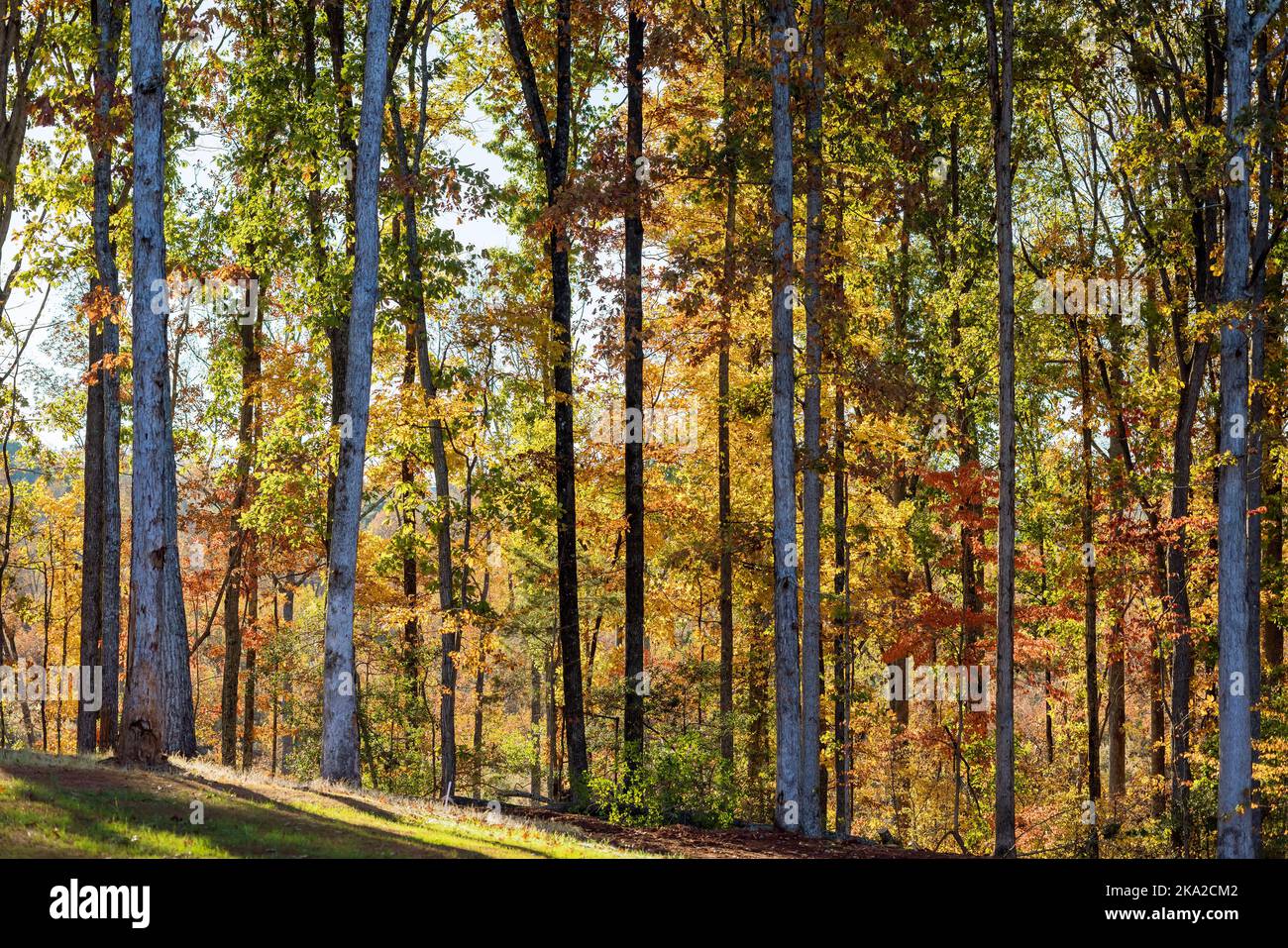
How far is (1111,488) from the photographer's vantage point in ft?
73.8

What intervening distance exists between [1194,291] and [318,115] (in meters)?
16.0

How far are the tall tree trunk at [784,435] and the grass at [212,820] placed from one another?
4.43 m

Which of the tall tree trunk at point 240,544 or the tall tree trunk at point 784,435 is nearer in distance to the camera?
the tall tree trunk at point 784,435

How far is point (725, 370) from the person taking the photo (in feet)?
82.7

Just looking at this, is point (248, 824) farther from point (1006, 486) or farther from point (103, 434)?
point (103, 434)

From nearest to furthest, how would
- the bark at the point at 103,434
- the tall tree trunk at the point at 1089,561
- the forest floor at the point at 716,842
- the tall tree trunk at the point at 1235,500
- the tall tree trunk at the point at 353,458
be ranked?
the forest floor at the point at 716,842
the tall tree trunk at the point at 353,458
the tall tree trunk at the point at 1235,500
the bark at the point at 103,434
the tall tree trunk at the point at 1089,561

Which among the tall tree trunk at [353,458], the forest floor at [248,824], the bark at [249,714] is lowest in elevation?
the bark at [249,714]

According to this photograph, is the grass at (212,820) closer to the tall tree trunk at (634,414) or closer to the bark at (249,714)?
the tall tree trunk at (634,414)

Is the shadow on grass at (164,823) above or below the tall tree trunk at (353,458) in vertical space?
below

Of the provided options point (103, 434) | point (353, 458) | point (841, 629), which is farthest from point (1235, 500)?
point (103, 434)

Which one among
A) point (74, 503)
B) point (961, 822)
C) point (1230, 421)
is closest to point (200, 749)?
point (1230, 421)

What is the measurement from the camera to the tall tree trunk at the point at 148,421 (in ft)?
40.3

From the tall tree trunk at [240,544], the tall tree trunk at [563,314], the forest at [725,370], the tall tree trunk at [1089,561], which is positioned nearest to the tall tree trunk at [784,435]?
the forest at [725,370]
